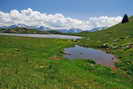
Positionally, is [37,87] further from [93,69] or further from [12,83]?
[93,69]

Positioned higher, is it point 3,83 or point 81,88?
point 3,83

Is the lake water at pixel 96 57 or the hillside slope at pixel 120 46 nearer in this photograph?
the hillside slope at pixel 120 46

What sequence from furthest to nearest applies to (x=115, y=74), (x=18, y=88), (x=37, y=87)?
(x=115, y=74), (x=37, y=87), (x=18, y=88)

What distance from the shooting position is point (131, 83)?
2173cm

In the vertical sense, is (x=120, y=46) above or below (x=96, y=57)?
above

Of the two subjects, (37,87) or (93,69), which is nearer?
(37,87)

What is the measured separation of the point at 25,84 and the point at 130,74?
23.6 meters

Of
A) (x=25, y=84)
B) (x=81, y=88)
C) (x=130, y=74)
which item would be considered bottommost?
(x=130, y=74)

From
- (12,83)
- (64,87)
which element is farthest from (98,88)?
(12,83)

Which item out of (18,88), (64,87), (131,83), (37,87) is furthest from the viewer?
(131,83)

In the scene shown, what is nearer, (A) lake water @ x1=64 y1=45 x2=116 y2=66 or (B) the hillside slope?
(B) the hillside slope

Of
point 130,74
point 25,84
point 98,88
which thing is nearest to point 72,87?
point 98,88

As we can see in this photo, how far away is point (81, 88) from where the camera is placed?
16000mm

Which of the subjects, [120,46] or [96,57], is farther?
[120,46]
